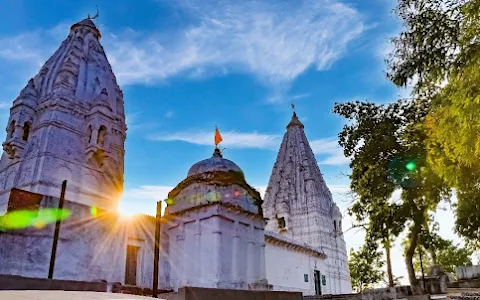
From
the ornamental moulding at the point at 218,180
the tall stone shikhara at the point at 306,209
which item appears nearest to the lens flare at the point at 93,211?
the ornamental moulding at the point at 218,180

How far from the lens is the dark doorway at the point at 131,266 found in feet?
53.3

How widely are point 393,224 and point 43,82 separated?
22907mm

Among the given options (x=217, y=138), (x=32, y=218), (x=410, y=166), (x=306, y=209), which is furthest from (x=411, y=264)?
(x=306, y=209)

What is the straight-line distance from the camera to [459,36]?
820 centimetres

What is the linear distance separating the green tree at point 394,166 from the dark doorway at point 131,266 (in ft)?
31.7

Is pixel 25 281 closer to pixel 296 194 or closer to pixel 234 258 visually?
pixel 234 258

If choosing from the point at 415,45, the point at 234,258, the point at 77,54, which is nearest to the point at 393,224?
the point at 234,258

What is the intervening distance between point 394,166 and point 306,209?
20.7 m

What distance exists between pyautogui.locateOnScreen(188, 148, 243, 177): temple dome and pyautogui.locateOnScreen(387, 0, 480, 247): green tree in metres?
10.3

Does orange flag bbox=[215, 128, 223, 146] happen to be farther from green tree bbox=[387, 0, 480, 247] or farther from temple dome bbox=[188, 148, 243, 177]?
green tree bbox=[387, 0, 480, 247]

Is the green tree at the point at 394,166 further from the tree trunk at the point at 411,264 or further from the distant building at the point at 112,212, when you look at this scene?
the distant building at the point at 112,212

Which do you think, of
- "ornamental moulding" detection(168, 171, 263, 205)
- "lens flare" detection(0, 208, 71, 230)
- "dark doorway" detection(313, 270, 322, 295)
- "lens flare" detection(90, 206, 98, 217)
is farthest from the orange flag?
"dark doorway" detection(313, 270, 322, 295)

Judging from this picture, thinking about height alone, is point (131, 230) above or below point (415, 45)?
below

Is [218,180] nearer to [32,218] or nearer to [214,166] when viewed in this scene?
[214,166]
